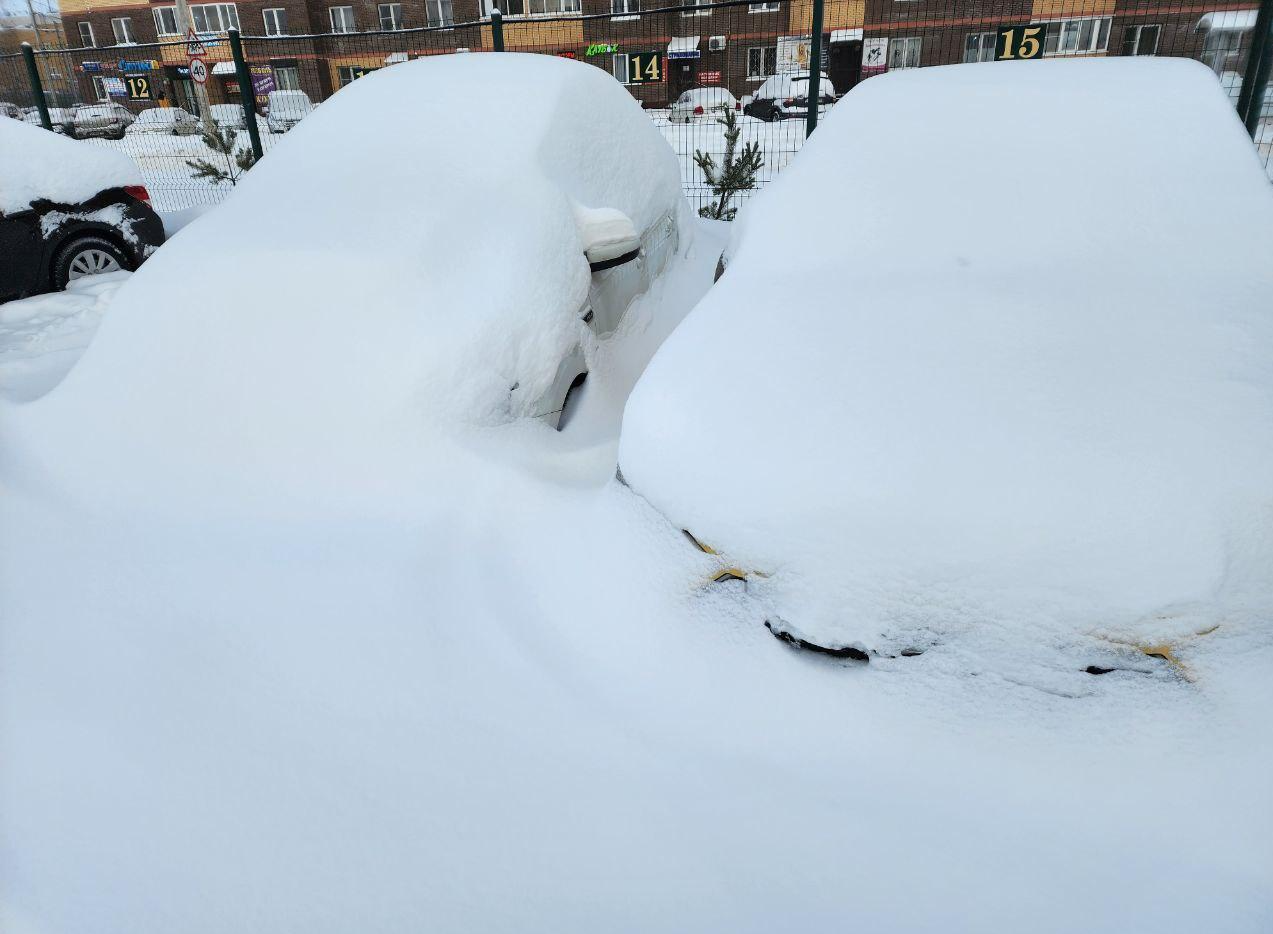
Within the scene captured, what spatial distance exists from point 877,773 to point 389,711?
1.21 m

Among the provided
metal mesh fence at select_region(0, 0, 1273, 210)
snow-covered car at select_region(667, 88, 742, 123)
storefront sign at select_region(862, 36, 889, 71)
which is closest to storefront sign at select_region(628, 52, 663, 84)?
metal mesh fence at select_region(0, 0, 1273, 210)

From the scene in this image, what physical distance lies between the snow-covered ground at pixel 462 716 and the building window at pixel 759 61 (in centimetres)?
2093

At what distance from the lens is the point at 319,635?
86.7 inches

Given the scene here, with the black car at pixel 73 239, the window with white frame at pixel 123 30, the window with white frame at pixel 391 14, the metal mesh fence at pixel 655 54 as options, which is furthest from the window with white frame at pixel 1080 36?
the window with white frame at pixel 123 30

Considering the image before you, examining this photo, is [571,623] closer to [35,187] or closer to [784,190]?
[784,190]

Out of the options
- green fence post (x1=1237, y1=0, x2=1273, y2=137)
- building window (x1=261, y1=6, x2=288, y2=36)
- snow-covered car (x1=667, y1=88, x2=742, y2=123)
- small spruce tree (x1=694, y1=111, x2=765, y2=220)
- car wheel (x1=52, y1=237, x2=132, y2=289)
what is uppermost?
building window (x1=261, y1=6, x2=288, y2=36)

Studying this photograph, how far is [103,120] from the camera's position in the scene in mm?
17500

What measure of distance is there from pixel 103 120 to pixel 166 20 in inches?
640

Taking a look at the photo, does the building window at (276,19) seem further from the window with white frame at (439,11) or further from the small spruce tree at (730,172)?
the small spruce tree at (730,172)

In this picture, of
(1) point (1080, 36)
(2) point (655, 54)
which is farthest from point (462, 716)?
(1) point (1080, 36)

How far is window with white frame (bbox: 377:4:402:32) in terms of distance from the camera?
2642 centimetres

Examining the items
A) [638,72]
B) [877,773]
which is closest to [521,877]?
[877,773]

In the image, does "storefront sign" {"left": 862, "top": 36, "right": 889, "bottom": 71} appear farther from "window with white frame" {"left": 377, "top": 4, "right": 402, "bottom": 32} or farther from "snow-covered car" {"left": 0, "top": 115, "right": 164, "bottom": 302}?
"snow-covered car" {"left": 0, "top": 115, "right": 164, "bottom": 302}

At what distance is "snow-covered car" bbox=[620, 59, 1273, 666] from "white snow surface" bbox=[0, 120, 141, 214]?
17.9ft
